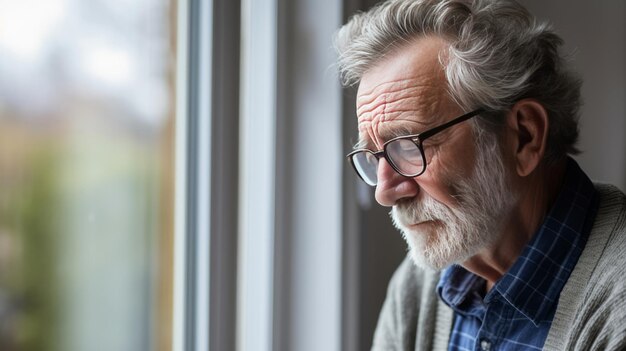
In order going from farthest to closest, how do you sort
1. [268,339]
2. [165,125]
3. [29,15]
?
[268,339] < [165,125] < [29,15]

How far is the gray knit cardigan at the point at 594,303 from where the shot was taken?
3.34ft

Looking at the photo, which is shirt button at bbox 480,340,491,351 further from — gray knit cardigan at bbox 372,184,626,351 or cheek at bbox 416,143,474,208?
cheek at bbox 416,143,474,208

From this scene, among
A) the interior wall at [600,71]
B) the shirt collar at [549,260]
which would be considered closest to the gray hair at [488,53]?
the shirt collar at [549,260]

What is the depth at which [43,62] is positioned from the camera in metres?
1.14

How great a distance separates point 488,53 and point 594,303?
1.46 feet

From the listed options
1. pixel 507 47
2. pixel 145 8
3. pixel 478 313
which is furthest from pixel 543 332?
pixel 145 8

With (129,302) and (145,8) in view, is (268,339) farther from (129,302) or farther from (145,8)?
(145,8)

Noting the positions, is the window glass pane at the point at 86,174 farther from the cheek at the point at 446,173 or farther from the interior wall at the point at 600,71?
the interior wall at the point at 600,71

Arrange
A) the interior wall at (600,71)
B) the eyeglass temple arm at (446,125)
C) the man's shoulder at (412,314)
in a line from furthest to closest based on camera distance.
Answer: the interior wall at (600,71) → the man's shoulder at (412,314) → the eyeglass temple arm at (446,125)

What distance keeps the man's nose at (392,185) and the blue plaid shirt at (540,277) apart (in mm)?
228

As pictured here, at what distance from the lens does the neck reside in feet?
3.92

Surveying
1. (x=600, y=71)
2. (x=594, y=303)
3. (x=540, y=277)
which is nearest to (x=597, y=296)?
(x=594, y=303)

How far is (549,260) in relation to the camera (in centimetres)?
116

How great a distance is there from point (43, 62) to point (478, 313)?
92cm
